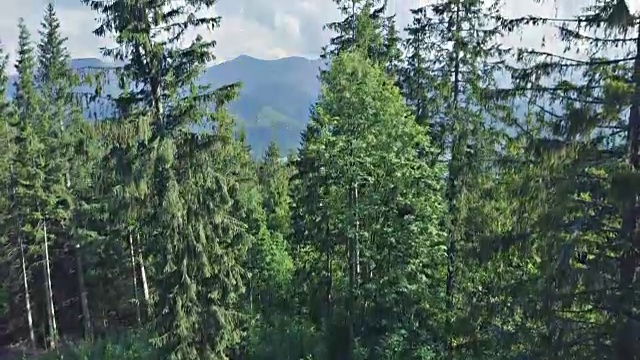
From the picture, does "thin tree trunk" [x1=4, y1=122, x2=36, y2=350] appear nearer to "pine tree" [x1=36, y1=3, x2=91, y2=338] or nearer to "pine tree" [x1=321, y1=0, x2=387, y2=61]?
A: "pine tree" [x1=36, y1=3, x2=91, y2=338]

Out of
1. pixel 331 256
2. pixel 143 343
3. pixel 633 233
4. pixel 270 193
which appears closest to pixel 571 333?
pixel 633 233

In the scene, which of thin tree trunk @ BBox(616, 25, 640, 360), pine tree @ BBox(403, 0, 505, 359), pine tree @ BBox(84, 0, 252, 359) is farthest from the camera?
pine tree @ BBox(403, 0, 505, 359)

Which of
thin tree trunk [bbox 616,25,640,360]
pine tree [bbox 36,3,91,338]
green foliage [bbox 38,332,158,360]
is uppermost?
pine tree [bbox 36,3,91,338]

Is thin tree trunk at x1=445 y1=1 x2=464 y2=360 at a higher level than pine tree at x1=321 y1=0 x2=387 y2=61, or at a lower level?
lower

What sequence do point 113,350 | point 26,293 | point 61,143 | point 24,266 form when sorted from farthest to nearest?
point 26,293
point 24,266
point 61,143
point 113,350

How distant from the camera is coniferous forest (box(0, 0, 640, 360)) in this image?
8094mm

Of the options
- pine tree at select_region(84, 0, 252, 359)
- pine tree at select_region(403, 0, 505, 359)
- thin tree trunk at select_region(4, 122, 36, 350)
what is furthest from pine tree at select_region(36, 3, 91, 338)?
pine tree at select_region(403, 0, 505, 359)

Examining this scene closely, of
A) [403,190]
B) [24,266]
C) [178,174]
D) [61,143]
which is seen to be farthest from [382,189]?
[24,266]

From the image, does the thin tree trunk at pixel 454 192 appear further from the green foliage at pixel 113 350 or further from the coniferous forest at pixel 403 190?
the green foliage at pixel 113 350

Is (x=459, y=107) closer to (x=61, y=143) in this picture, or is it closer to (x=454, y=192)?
(x=454, y=192)

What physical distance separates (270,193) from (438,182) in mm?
19519

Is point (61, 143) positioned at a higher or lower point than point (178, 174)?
higher

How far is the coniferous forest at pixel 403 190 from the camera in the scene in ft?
26.6

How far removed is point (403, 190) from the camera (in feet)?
51.9
